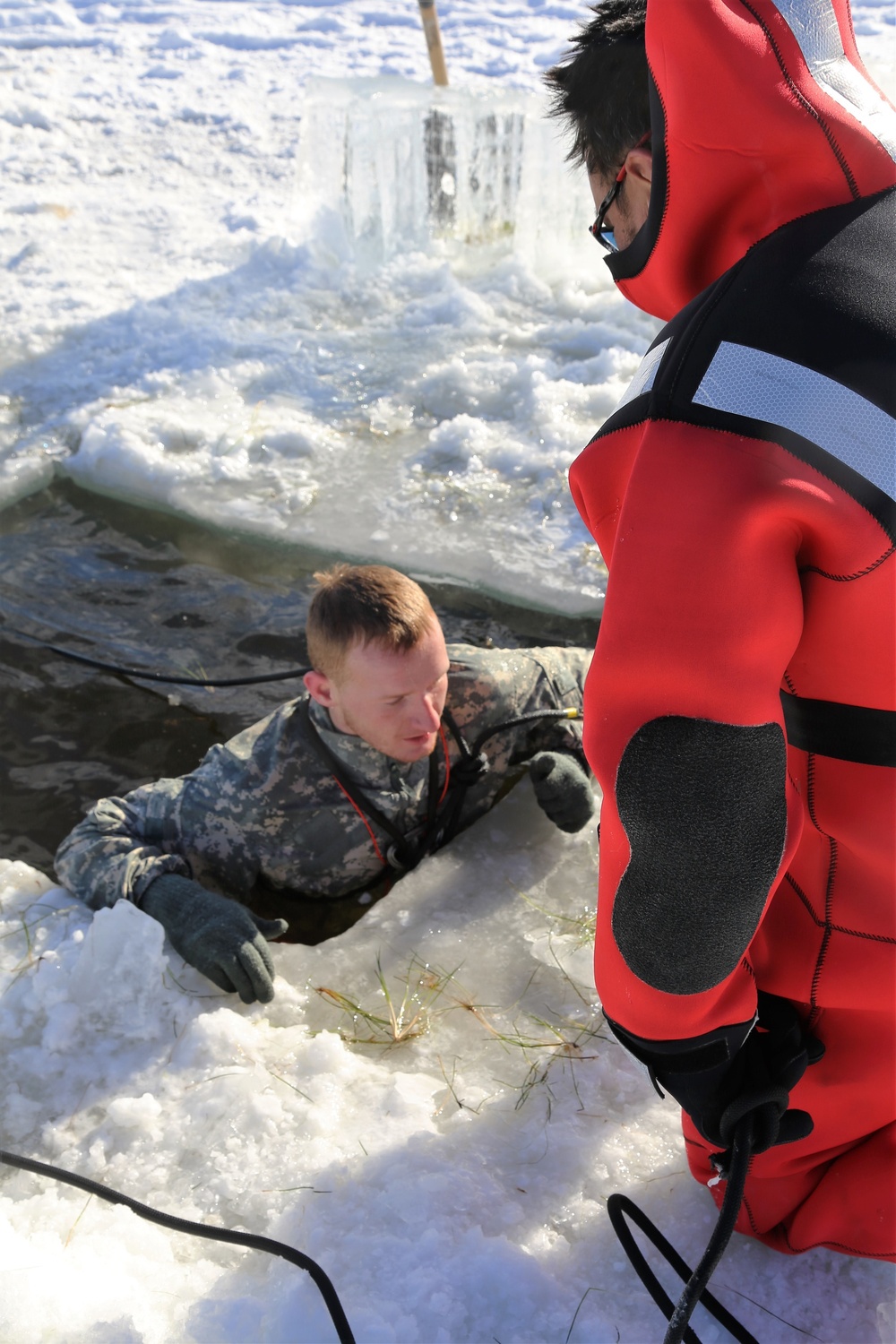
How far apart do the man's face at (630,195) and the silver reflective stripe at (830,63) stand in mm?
195

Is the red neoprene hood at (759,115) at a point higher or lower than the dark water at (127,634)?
higher

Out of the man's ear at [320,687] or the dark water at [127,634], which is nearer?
the man's ear at [320,687]

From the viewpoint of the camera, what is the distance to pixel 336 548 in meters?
4.11

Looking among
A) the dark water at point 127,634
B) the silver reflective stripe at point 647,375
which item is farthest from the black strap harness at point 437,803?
the silver reflective stripe at point 647,375

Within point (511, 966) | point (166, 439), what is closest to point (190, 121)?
point (166, 439)

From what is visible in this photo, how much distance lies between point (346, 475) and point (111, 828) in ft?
7.64

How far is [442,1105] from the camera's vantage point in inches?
78.9

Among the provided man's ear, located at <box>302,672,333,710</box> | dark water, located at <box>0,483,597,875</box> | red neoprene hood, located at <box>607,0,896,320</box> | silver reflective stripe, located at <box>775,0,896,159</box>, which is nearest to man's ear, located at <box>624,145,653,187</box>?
red neoprene hood, located at <box>607,0,896,320</box>

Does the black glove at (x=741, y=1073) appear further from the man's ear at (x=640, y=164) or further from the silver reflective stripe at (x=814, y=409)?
the man's ear at (x=640, y=164)

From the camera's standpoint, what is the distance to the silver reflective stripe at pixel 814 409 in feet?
3.26

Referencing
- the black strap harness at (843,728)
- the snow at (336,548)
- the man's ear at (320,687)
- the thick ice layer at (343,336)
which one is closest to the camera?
the black strap harness at (843,728)

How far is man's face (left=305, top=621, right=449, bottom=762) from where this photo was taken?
8.05 feet

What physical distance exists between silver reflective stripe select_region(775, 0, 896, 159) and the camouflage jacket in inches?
72.9

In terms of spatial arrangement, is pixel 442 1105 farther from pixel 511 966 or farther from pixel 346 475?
pixel 346 475
